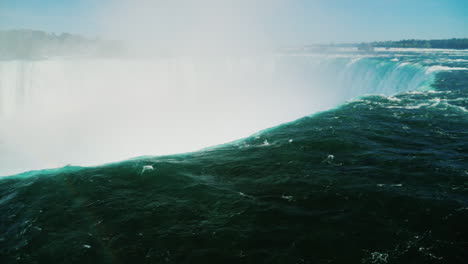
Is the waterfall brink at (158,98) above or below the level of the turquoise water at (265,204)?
above

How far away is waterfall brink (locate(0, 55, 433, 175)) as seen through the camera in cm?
3047

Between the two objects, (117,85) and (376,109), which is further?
(117,85)

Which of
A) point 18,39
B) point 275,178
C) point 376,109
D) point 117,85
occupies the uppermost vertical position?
point 18,39

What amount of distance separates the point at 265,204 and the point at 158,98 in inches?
1441

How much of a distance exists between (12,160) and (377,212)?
3278 centimetres

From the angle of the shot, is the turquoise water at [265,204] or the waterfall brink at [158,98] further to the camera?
the waterfall brink at [158,98]

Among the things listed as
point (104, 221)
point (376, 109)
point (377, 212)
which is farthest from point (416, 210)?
point (376, 109)

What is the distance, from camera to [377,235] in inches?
262

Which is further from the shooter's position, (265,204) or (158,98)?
(158,98)

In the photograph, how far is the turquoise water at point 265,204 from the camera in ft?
21.2

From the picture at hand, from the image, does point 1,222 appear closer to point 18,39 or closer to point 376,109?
point 376,109

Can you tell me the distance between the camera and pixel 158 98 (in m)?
41.7

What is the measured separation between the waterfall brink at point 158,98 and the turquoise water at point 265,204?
19.3 meters

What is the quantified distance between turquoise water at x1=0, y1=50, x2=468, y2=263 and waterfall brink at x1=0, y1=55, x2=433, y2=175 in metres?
19.3
